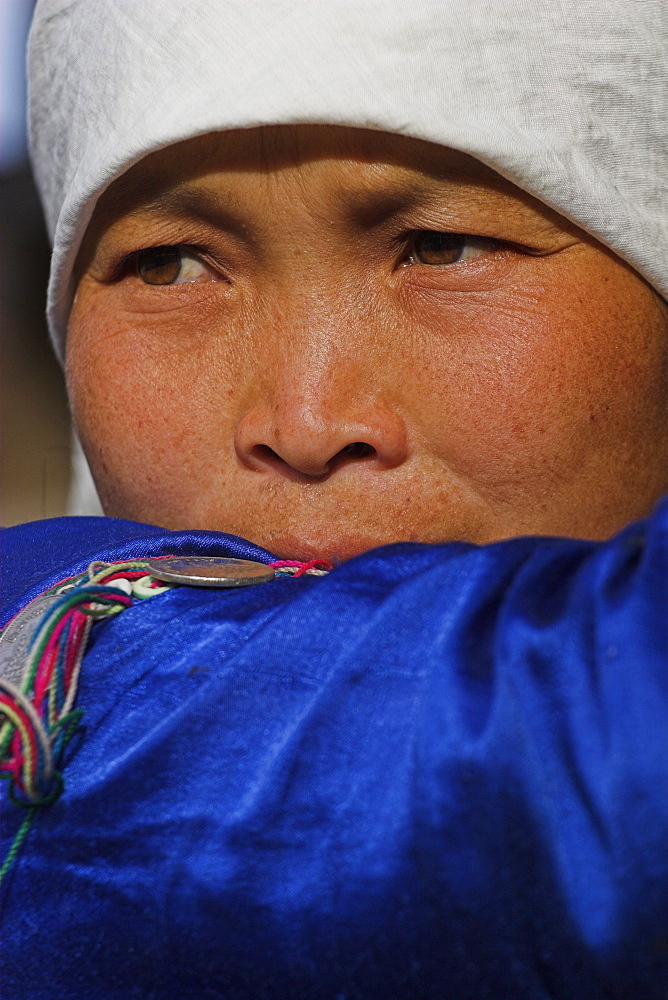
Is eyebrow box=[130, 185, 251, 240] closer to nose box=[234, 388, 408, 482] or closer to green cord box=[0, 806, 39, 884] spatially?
nose box=[234, 388, 408, 482]

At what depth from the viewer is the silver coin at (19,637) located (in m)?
0.66

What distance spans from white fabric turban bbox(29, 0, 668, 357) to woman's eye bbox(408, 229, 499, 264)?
0.08 meters

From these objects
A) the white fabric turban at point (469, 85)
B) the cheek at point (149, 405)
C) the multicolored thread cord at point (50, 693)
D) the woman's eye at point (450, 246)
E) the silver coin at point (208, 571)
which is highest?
the white fabric turban at point (469, 85)

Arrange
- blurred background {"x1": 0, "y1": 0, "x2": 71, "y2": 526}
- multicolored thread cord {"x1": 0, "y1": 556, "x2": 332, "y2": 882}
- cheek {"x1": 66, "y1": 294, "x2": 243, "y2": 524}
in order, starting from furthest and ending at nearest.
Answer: blurred background {"x1": 0, "y1": 0, "x2": 71, "y2": 526} < cheek {"x1": 66, "y1": 294, "x2": 243, "y2": 524} < multicolored thread cord {"x1": 0, "y1": 556, "x2": 332, "y2": 882}

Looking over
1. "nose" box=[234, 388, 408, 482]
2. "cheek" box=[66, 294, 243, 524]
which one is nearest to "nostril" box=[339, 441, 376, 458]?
"nose" box=[234, 388, 408, 482]

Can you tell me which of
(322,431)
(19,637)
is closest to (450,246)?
(322,431)

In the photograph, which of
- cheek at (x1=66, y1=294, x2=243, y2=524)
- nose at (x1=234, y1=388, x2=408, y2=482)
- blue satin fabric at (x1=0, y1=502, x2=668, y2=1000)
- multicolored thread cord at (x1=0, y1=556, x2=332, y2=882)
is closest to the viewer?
blue satin fabric at (x1=0, y1=502, x2=668, y2=1000)

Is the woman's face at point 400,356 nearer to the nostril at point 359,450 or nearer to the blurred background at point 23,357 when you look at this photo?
the nostril at point 359,450

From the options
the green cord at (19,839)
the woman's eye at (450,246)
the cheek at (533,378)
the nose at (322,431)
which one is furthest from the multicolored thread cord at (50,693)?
the woman's eye at (450,246)

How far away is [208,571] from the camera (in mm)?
741

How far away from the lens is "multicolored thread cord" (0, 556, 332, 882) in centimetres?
63

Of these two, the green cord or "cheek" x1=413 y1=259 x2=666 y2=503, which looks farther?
"cheek" x1=413 y1=259 x2=666 y2=503

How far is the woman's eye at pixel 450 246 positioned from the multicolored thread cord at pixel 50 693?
0.48m

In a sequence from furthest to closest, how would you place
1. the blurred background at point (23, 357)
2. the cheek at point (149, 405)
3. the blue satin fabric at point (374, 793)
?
the blurred background at point (23, 357) → the cheek at point (149, 405) → the blue satin fabric at point (374, 793)
